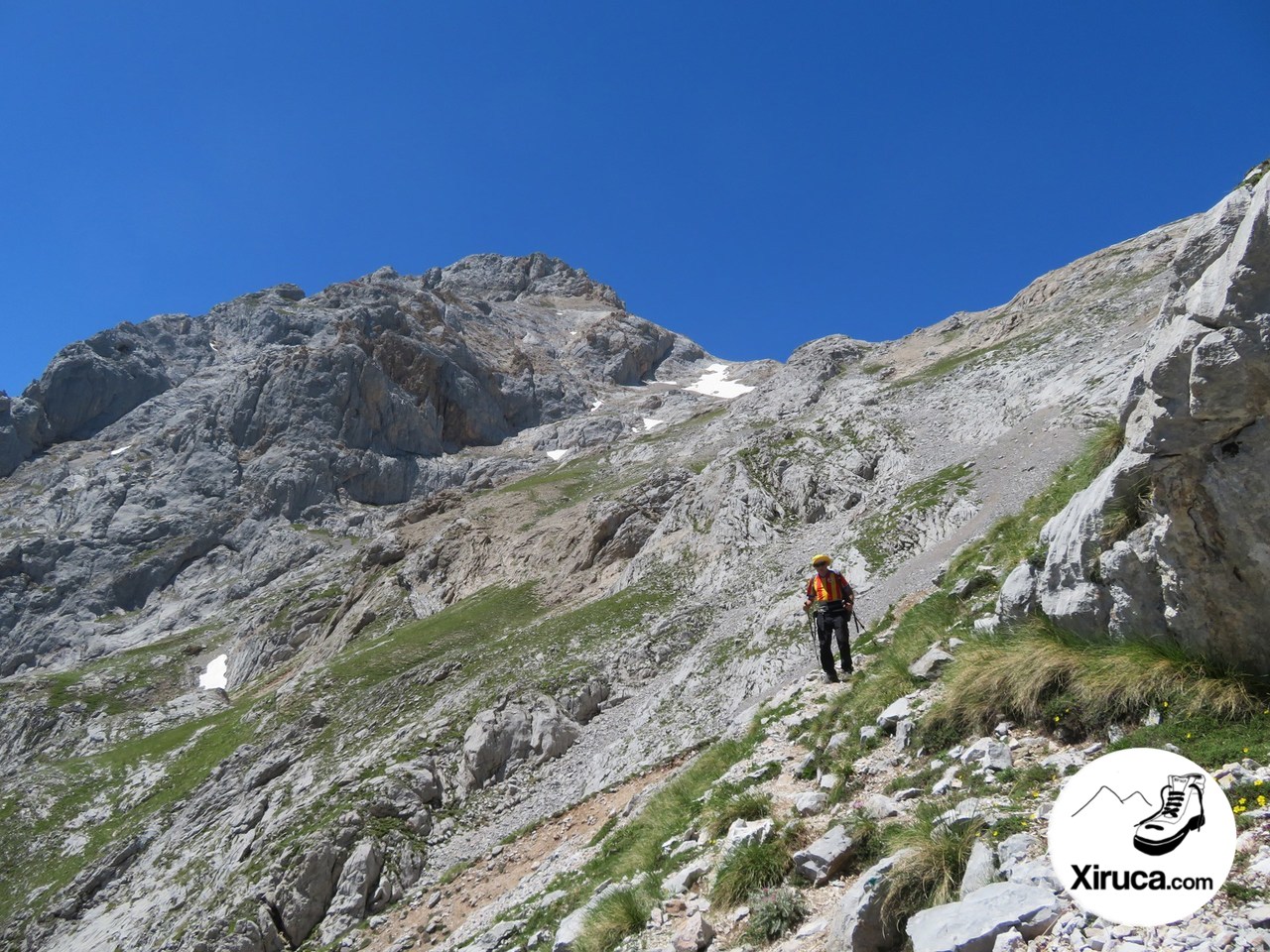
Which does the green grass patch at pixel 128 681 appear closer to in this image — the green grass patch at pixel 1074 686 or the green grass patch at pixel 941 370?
the green grass patch at pixel 941 370

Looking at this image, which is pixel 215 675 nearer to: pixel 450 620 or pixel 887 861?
pixel 450 620

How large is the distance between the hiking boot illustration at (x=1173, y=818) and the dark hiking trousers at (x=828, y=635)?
9778 millimetres

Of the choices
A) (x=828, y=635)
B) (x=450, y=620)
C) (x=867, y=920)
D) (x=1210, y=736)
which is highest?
(x=450, y=620)

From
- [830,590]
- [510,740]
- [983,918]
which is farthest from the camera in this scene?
[510,740]

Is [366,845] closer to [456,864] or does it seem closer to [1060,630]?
[456,864]

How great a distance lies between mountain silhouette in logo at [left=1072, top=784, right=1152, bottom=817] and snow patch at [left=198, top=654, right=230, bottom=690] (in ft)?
292

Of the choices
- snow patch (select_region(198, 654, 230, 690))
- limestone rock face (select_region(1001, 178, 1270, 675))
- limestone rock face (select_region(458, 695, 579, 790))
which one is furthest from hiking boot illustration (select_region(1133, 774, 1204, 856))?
snow patch (select_region(198, 654, 230, 690))

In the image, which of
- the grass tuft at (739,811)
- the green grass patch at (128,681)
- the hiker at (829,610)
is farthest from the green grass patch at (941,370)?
the green grass patch at (128,681)

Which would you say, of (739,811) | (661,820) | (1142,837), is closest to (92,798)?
(661,820)

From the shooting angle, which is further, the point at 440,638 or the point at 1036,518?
the point at 440,638

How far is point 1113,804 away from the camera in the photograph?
611 centimetres

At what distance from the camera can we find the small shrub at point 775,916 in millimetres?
7113

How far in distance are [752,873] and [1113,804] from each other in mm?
3774

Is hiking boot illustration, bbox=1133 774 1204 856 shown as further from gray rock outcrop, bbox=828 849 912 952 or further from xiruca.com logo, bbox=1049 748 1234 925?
gray rock outcrop, bbox=828 849 912 952
